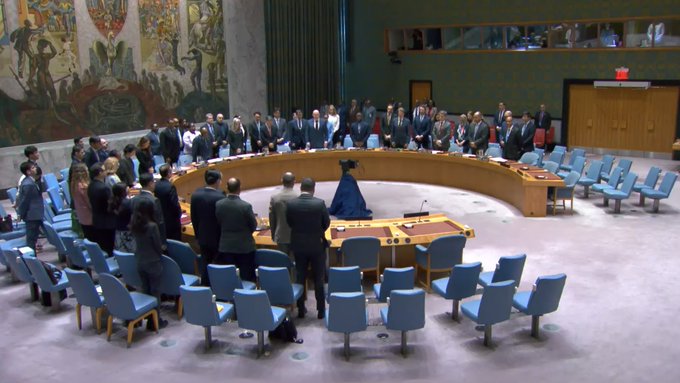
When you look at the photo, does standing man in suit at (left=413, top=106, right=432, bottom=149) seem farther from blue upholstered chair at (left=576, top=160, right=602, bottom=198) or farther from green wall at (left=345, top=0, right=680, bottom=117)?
green wall at (left=345, top=0, right=680, bottom=117)

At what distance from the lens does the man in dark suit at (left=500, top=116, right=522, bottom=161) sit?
47.5 feet

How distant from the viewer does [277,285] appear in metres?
7.21

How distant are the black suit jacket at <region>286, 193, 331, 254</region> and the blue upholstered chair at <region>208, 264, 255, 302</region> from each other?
71 centimetres

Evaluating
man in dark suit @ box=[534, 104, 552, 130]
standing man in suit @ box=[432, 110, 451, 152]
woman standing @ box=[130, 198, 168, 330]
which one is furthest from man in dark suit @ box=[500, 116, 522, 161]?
woman standing @ box=[130, 198, 168, 330]

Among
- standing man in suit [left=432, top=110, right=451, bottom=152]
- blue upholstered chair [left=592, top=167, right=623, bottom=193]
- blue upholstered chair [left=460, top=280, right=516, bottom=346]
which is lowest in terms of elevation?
blue upholstered chair [left=460, top=280, right=516, bottom=346]

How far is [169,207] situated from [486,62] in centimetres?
1487

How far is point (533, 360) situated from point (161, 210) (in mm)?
4456

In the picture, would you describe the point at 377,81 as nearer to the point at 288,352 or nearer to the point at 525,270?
the point at 525,270

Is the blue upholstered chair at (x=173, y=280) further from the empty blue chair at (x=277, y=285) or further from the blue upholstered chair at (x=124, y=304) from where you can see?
the empty blue chair at (x=277, y=285)

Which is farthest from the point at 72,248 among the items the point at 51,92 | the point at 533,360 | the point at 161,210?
the point at 51,92

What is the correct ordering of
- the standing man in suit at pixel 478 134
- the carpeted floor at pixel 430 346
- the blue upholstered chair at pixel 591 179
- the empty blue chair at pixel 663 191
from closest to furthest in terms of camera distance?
the carpeted floor at pixel 430 346 < the empty blue chair at pixel 663 191 < the blue upholstered chair at pixel 591 179 < the standing man in suit at pixel 478 134

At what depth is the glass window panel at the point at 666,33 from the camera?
17377 mm

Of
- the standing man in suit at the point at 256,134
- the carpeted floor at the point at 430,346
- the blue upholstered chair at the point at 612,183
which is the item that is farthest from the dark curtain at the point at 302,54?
the carpeted floor at the point at 430,346

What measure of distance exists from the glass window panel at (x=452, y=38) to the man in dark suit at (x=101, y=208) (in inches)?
594
